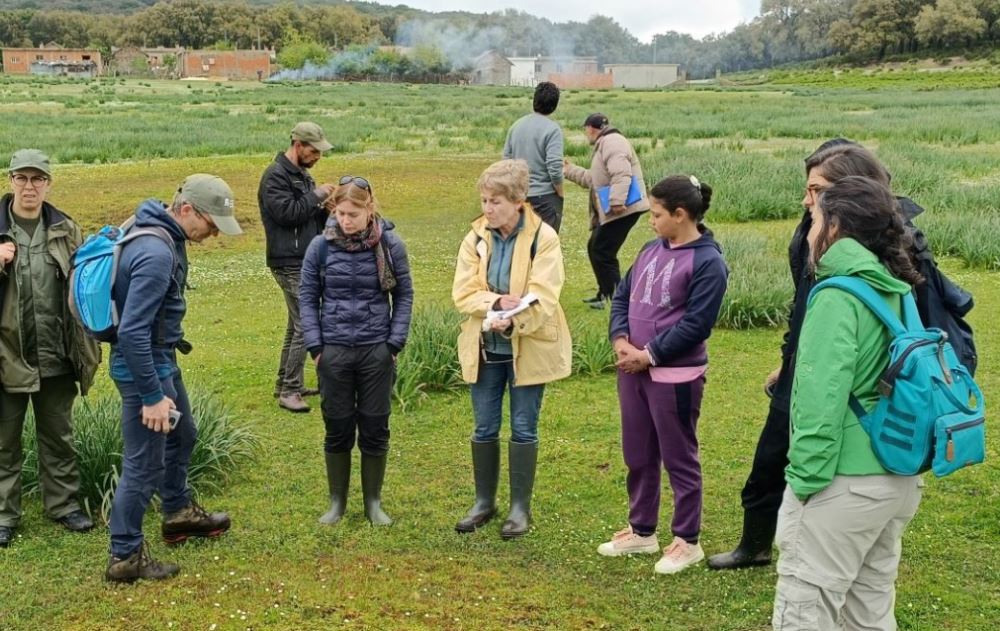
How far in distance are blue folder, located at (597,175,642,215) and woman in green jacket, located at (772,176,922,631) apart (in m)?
5.41

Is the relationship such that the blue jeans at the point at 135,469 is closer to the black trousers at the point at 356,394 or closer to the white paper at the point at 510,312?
the black trousers at the point at 356,394

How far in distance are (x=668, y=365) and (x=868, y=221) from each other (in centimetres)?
139

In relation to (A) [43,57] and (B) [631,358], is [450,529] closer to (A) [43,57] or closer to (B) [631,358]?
(B) [631,358]

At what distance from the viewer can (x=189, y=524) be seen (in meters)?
4.62

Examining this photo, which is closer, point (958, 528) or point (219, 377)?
point (958, 528)

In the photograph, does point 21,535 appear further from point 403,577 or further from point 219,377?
point 219,377

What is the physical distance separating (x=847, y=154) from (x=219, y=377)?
5288 mm

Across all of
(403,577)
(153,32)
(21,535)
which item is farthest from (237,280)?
(153,32)

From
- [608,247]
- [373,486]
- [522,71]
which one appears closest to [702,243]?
[373,486]

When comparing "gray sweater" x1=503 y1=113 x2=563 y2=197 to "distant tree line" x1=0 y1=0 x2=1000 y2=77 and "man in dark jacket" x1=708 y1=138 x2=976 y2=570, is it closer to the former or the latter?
"man in dark jacket" x1=708 y1=138 x2=976 y2=570

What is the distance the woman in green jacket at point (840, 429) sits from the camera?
2895 mm

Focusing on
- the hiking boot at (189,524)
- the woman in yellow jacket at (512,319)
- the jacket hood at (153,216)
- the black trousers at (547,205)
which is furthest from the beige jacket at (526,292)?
the black trousers at (547,205)

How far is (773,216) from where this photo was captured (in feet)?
47.9

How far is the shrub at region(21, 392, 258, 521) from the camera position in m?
5.01
